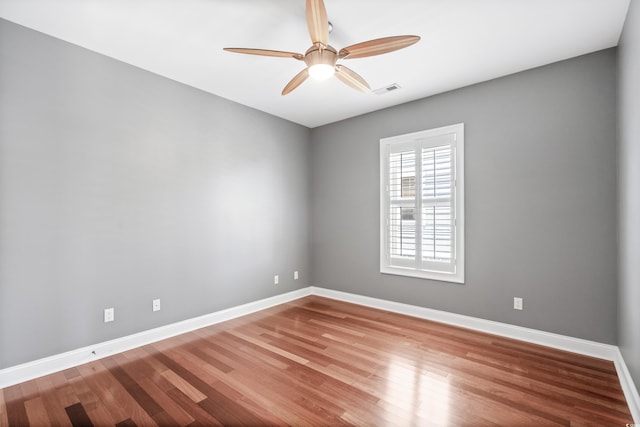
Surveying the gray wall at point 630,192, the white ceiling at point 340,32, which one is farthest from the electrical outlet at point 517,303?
the white ceiling at point 340,32

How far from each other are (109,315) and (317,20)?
10.1 feet

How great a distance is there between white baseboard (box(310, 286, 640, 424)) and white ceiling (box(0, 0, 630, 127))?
8.74 feet

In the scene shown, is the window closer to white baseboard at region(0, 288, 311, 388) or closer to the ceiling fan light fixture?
the ceiling fan light fixture

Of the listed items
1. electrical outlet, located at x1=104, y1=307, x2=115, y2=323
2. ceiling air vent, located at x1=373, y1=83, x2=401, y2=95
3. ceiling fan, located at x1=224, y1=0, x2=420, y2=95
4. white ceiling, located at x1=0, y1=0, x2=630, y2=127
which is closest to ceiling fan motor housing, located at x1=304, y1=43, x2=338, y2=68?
ceiling fan, located at x1=224, y1=0, x2=420, y2=95

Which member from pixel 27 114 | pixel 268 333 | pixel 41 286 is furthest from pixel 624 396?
pixel 27 114

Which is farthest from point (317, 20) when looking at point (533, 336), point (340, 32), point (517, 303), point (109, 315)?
point (533, 336)

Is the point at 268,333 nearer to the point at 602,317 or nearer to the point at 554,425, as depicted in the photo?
the point at 554,425

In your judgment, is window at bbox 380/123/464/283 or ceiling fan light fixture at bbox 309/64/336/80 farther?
window at bbox 380/123/464/283

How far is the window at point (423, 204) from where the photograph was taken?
139 inches

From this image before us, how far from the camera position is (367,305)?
4324 mm

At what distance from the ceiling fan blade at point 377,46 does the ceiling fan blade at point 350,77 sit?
0.62 ft

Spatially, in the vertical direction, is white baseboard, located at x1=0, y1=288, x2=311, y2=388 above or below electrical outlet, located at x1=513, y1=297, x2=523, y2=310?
below

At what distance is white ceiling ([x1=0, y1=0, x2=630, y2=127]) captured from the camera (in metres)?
2.17

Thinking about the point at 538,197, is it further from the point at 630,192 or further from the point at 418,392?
the point at 418,392
